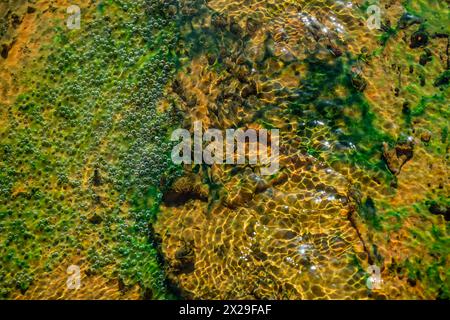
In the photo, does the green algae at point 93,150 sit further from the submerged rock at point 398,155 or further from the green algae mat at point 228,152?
the submerged rock at point 398,155

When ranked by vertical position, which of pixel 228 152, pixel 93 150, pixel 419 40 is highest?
pixel 419 40

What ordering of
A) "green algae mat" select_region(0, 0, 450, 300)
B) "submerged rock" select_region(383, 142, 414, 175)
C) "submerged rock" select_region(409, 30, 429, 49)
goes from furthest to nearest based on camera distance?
"submerged rock" select_region(409, 30, 429, 49)
"submerged rock" select_region(383, 142, 414, 175)
"green algae mat" select_region(0, 0, 450, 300)

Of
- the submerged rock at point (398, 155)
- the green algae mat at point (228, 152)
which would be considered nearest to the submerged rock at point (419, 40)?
the green algae mat at point (228, 152)

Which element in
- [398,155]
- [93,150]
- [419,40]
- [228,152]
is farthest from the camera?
[93,150]

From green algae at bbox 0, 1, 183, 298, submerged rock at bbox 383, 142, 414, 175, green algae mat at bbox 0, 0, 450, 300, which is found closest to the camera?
green algae mat at bbox 0, 0, 450, 300

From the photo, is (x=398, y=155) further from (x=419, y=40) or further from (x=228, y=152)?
(x=228, y=152)

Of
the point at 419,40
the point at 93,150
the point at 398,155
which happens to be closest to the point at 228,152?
the point at 398,155

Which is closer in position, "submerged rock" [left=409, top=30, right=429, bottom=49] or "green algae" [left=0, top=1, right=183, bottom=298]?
"submerged rock" [left=409, top=30, right=429, bottom=49]

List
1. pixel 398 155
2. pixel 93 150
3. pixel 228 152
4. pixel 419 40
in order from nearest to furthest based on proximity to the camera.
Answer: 1. pixel 398 155
2. pixel 228 152
3. pixel 419 40
4. pixel 93 150

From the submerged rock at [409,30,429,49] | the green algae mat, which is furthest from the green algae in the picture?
the submerged rock at [409,30,429,49]

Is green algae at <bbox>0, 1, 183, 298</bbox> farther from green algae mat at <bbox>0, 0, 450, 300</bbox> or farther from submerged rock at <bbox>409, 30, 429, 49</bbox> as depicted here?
submerged rock at <bbox>409, 30, 429, 49</bbox>
